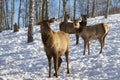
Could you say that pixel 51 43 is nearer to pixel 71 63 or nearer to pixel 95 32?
pixel 71 63

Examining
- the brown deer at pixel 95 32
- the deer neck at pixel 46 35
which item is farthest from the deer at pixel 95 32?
the deer neck at pixel 46 35

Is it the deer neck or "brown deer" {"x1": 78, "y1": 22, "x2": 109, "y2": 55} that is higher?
the deer neck

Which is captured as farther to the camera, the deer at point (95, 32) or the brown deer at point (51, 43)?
the deer at point (95, 32)

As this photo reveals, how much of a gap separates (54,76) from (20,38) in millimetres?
10006

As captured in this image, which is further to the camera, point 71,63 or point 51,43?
point 71,63

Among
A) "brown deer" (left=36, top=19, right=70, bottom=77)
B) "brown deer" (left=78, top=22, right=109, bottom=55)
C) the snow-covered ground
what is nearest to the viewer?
"brown deer" (left=36, top=19, right=70, bottom=77)

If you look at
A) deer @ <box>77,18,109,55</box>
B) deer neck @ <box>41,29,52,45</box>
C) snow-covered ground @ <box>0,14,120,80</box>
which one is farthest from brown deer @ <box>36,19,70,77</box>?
deer @ <box>77,18,109,55</box>

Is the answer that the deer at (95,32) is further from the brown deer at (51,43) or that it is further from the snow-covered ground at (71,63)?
the brown deer at (51,43)

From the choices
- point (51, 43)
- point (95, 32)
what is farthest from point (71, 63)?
point (95, 32)

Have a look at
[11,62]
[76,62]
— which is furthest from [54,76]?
[11,62]

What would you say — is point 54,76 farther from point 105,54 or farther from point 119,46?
point 119,46

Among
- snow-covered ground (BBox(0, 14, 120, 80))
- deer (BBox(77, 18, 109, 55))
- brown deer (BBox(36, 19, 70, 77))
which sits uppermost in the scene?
brown deer (BBox(36, 19, 70, 77))

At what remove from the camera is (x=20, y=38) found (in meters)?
19.8

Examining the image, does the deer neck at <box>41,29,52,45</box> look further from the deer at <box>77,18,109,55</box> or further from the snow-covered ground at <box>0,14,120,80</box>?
the deer at <box>77,18,109,55</box>
